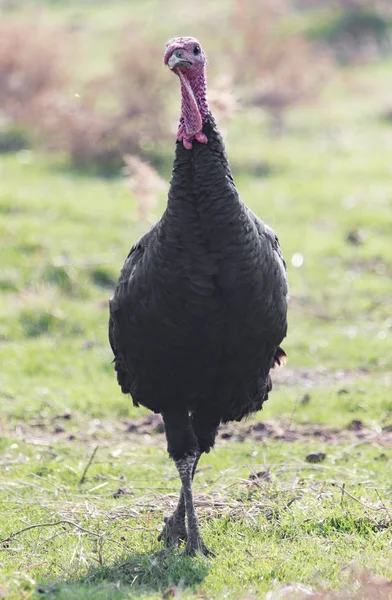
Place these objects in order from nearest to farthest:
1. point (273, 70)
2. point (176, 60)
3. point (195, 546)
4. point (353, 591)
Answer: point (353, 591) → point (176, 60) → point (195, 546) → point (273, 70)

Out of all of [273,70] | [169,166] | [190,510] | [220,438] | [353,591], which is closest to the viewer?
[353,591]

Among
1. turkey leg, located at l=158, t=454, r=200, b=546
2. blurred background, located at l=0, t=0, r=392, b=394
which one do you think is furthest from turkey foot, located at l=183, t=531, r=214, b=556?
blurred background, located at l=0, t=0, r=392, b=394

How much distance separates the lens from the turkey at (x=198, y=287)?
211 inches

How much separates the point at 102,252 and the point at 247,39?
8379 mm

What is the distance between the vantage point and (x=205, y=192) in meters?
5.37

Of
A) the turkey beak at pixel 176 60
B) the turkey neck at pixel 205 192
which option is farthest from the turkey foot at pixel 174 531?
the turkey beak at pixel 176 60

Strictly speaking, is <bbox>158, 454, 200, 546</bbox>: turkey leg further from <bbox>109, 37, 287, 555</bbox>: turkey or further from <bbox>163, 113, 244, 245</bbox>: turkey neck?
<bbox>163, 113, 244, 245</bbox>: turkey neck

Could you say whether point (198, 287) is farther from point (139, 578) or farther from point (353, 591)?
point (353, 591)

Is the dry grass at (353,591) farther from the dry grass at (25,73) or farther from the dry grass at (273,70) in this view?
the dry grass at (273,70)

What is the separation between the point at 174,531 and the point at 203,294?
59.6 inches

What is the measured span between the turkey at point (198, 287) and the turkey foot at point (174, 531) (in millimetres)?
153

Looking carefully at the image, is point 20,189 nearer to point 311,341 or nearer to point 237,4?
point 311,341

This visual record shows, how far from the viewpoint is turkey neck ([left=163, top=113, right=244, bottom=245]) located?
17.6 ft

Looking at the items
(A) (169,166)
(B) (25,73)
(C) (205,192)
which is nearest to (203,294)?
(C) (205,192)
